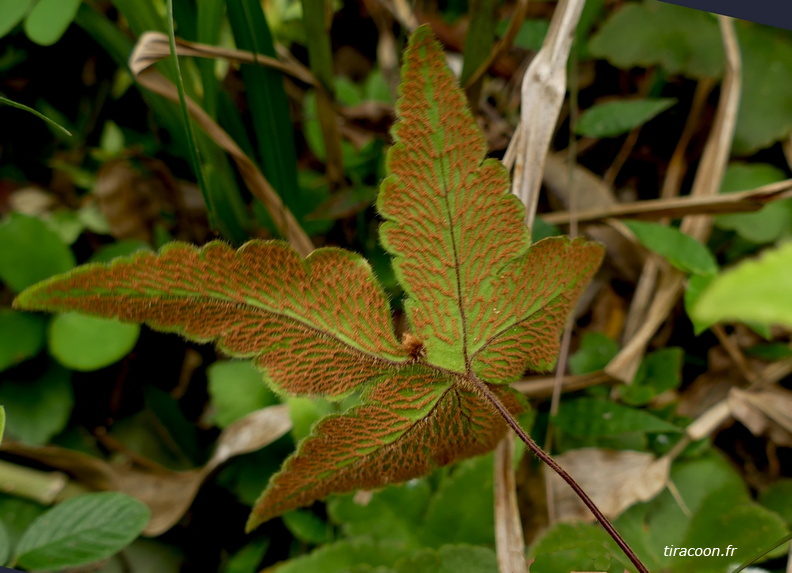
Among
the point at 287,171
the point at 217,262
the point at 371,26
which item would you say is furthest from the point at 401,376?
the point at 371,26

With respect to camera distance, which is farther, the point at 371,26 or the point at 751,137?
the point at 371,26

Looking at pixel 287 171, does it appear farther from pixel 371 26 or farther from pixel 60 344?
pixel 371 26

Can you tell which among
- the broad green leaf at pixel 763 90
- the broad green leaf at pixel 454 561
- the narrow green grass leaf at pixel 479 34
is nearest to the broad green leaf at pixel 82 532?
the broad green leaf at pixel 454 561

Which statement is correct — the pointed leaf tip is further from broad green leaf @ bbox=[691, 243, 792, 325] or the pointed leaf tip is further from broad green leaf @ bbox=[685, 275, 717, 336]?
broad green leaf @ bbox=[685, 275, 717, 336]

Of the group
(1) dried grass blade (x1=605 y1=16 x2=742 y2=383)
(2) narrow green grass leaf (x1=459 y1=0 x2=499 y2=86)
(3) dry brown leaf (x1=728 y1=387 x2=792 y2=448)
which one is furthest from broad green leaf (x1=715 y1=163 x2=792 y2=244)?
(2) narrow green grass leaf (x1=459 y1=0 x2=499 y2=86)

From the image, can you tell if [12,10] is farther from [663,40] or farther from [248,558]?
[663,40]

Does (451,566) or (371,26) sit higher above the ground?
(371,26)
